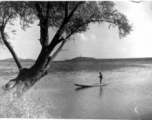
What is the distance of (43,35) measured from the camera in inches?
120

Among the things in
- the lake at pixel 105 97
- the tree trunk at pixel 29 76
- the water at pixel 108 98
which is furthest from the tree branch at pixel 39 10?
the water at pixel 108 98

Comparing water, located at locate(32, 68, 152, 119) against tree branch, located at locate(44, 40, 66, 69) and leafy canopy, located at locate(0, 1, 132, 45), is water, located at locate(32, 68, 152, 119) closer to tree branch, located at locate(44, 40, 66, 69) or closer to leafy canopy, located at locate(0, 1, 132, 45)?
tree branch, located at locate(44, 40, 66, 69)

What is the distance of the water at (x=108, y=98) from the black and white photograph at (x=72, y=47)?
17 millimetres

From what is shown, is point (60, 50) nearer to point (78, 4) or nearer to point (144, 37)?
point (78, 4)

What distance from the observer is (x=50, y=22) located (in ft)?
9.96

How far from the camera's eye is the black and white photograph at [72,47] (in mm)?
2887

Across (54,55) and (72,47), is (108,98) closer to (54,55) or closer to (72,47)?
(72,47)

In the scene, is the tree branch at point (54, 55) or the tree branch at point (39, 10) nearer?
the tree branch at point (39, 10)

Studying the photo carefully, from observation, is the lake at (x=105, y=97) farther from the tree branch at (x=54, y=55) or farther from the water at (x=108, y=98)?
the tree branch at (x=54, y=55)

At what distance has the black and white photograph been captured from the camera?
2887 mm

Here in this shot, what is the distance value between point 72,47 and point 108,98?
131cm

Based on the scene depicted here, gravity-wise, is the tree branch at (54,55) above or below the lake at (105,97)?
above

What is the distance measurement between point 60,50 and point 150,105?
1891mm

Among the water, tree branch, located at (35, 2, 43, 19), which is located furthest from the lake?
tree branch, located at (35, 2, 43, 19)
